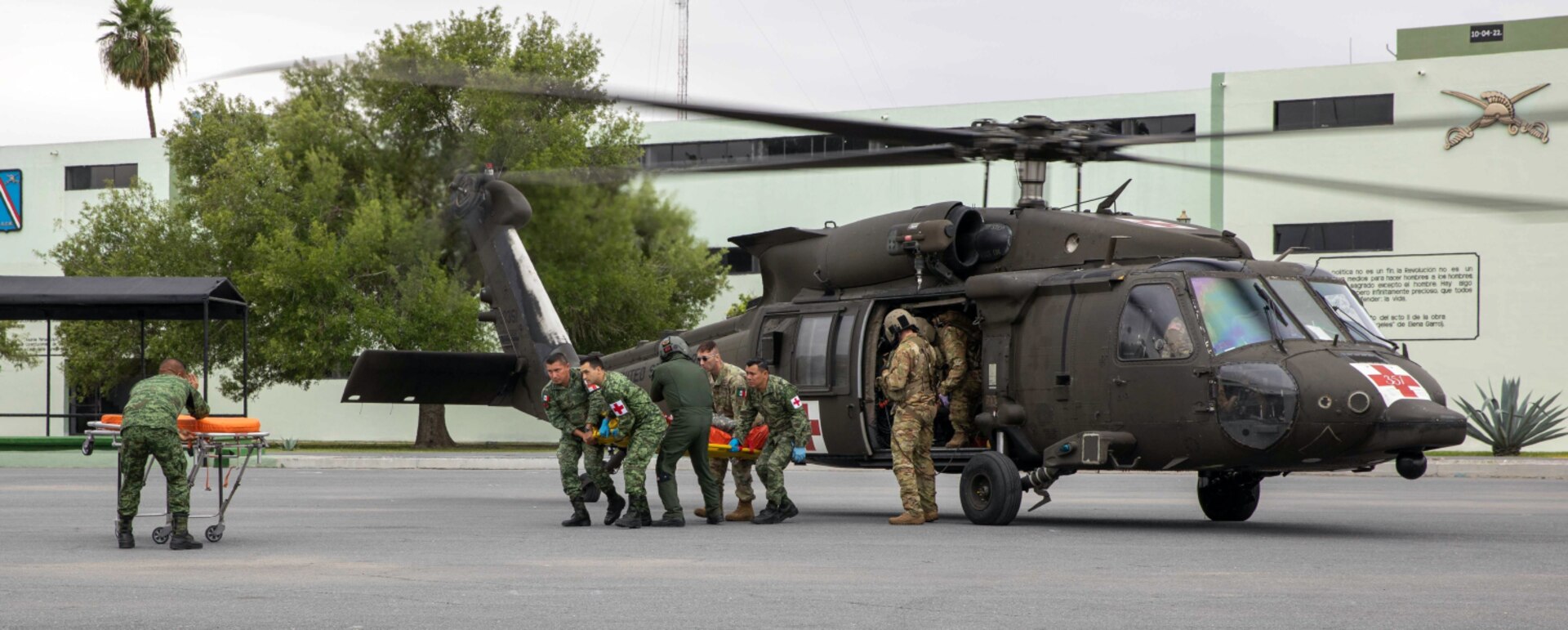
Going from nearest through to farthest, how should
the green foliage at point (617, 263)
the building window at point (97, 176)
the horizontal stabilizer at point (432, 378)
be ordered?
the horizontal stabilizer at point (432, 378), the green foliage at point (617, 263), the building window at point (97, 176)

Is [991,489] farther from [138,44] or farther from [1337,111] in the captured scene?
[138,44]

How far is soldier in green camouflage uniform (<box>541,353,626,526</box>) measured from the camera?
538 inches

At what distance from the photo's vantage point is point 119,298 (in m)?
19.6

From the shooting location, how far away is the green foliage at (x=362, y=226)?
33.5 m

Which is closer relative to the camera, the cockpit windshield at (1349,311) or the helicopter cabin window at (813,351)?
the cockpit windshield at (1349,311)

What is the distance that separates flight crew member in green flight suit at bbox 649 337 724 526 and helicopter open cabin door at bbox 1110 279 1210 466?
3.56 m

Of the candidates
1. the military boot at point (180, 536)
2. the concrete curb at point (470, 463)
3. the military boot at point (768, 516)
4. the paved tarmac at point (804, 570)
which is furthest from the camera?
the concrete curb at point (470, 463)

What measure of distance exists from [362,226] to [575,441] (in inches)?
840

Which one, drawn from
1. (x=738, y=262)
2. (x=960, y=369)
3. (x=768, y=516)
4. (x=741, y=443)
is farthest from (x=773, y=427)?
(x=738, y=262)

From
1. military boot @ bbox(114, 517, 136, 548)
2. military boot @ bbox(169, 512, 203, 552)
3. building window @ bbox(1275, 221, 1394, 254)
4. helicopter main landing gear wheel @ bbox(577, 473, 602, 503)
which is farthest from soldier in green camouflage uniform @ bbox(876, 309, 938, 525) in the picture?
building window @ bbox(1275, 221, 1394, 254)

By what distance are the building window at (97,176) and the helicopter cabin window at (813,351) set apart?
130 feet

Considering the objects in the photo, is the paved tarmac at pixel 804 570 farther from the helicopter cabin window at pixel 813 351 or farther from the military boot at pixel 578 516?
the helicopter cabin window at pixel 813 351

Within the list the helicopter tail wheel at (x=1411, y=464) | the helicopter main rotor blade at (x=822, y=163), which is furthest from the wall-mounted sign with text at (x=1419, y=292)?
the helicopter tail wheel at (x=1411, y=464)

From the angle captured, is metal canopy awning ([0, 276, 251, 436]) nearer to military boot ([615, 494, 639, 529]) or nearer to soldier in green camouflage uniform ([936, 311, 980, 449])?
military boot ([615, 494, 639, 529])
